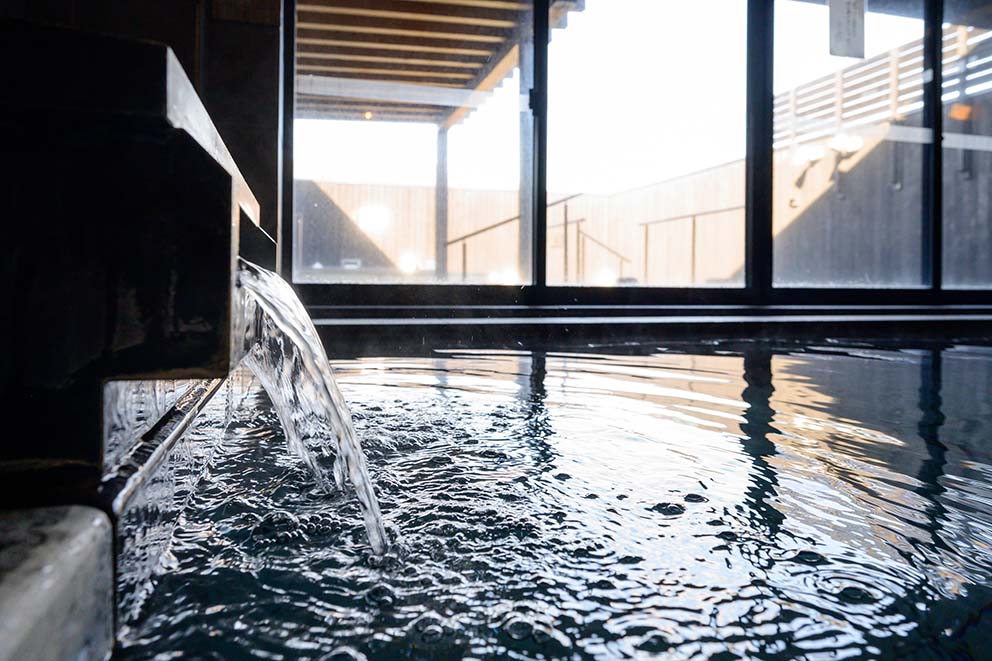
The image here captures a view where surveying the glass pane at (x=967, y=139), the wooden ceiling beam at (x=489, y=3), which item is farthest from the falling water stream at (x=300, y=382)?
the glass pane at (x=967, y=139)

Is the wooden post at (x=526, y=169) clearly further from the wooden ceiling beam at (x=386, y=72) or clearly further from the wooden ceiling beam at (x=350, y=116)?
the wooden ceiling beam at (x=350, y=116)

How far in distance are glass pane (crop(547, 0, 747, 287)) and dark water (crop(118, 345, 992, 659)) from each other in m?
3.57

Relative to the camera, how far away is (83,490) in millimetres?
535

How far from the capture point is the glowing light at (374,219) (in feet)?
15.2

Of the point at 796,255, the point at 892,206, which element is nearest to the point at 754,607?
the point at 796,255

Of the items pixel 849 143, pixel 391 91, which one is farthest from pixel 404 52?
pixel 849 143

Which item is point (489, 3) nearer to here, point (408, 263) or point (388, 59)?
point (388, 59)

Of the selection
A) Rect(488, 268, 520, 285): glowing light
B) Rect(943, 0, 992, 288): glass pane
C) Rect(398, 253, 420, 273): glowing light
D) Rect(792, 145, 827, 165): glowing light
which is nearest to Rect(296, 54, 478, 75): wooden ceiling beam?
Rect(398, 253, 420, 273): glowing light

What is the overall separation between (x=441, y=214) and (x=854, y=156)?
3483mm

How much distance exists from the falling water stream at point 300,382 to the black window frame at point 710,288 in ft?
7.59

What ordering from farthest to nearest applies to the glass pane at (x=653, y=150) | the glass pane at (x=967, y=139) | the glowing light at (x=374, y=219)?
the glass pane at (x=967, y=139) < the glass pane at (x=653, y=150) < the glowing light at (x=374, y=219)

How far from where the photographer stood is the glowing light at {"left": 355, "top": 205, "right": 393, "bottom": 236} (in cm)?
463

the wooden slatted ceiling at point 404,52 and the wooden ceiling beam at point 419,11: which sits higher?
the wooden ceiling beam at point 419,11

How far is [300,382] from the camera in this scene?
156 centimetres
